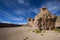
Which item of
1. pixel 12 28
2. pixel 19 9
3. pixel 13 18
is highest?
pixel 19 9

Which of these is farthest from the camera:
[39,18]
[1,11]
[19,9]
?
[39,18]

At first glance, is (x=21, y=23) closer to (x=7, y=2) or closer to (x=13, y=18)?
(x=13, y=18)

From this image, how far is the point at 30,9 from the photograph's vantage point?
3574 mm

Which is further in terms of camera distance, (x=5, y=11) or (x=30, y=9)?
(x=30, y=9)

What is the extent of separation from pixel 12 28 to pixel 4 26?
1.28ft

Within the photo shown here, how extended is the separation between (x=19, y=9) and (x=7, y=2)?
17.0 inches

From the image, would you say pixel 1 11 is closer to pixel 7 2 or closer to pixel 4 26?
pixel 7 2

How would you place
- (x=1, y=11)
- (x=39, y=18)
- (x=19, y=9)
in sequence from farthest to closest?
(x=39, y=18)
(x=19, y=9)
(x=1, y=11)

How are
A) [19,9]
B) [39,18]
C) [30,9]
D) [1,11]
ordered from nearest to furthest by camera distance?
[1,11]
[19,9]
[30,9]
[39,18]

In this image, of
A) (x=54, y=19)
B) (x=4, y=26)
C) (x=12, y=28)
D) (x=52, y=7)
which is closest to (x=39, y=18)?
(x=54, y=19)

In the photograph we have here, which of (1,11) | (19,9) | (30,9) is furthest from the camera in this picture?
(30,9)

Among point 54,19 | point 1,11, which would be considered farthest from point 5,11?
point 54,19

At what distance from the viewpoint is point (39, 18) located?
499 centimetres

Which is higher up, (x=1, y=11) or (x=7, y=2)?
(x=7, y=2)
